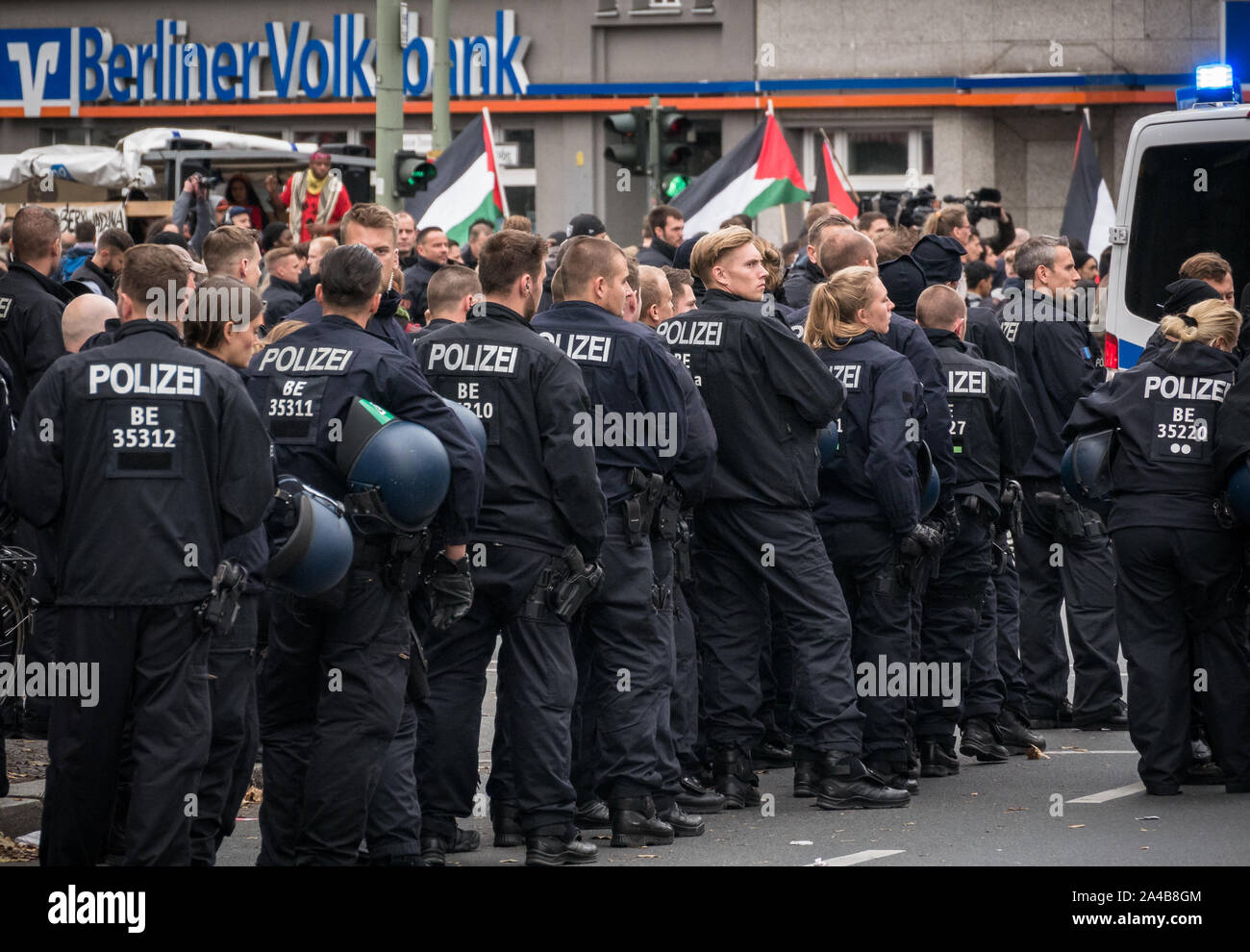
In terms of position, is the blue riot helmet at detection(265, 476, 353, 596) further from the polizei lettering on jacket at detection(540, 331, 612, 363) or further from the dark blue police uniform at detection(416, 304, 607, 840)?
the polizei lettering on jacket at detection(540, 331, 612, 363)

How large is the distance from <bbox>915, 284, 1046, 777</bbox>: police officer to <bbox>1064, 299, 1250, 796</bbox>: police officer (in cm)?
77

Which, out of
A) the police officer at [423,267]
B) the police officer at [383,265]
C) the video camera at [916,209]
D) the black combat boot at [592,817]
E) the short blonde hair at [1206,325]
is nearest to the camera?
the police officer at [383,265]

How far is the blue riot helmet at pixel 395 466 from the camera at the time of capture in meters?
6.39

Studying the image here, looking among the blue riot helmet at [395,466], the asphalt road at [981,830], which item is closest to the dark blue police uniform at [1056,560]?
the asphalt road at [981,830]

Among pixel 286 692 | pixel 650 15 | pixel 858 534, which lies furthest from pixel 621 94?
pixel 286 692

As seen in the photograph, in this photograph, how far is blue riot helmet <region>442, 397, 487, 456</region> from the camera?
6.82 m

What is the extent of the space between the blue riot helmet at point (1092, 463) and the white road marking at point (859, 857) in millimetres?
2174

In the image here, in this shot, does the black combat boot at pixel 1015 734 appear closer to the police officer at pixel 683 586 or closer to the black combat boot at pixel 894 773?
the black combat boot at pixel 894 773

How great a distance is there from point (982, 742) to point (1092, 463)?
4.99ft

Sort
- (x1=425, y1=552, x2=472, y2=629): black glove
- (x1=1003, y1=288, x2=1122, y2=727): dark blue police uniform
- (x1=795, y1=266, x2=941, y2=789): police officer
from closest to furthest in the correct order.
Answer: (x1=425, y1=552, x2=472, y2=629): black glove < (x1=795, y1=266, x2=941, y2=789): police officer < (x1=1003, y1=288, x2=1122, y2=727): dark blue police uniform

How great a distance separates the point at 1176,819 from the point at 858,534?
1.73 m

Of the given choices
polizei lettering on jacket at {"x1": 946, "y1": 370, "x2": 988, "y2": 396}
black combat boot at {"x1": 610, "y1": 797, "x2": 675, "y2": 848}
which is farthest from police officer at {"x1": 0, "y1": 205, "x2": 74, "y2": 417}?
polizei lettering on jacket at {"x1": 946, "y1": 370, "x2": 988, "y2": 396}
